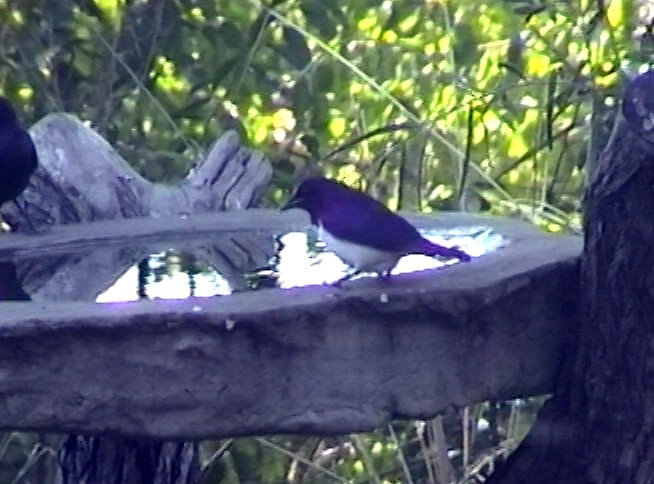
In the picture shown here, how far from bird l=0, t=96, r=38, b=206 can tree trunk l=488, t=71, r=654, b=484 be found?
3.14 feet

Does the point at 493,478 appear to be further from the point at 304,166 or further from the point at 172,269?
the point at 304,166

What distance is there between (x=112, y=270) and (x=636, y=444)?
2.89ft

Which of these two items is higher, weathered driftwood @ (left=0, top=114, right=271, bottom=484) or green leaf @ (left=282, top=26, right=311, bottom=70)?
green leaf @ (left=282, top=26, right=311, bottom=70)

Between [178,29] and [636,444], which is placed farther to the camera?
[178,29]

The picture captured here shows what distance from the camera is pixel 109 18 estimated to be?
424 centimetres

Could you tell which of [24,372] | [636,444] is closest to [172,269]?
[24,372]

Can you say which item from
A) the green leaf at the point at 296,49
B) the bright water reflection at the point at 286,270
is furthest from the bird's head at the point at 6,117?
the green leaf at the point at 296,49

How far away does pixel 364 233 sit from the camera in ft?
8.02

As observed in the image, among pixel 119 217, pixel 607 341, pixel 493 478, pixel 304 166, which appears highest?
pixel 304 166

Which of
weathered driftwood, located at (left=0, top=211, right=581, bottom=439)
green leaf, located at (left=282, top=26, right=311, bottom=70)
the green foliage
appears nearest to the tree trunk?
weathered driftwood, located at (left=0, top=211, right=581, bottom=439)

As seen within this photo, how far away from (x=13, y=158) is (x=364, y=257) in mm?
748

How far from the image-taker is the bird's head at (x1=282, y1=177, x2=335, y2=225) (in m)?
2.56

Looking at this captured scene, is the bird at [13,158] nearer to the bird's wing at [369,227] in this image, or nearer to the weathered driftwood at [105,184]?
the weathered driftwood at [105,184]

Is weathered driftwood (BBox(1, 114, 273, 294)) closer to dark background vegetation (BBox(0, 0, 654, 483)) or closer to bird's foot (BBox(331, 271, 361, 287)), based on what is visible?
bird's foot (BBox(331, 271, 361, 287))
